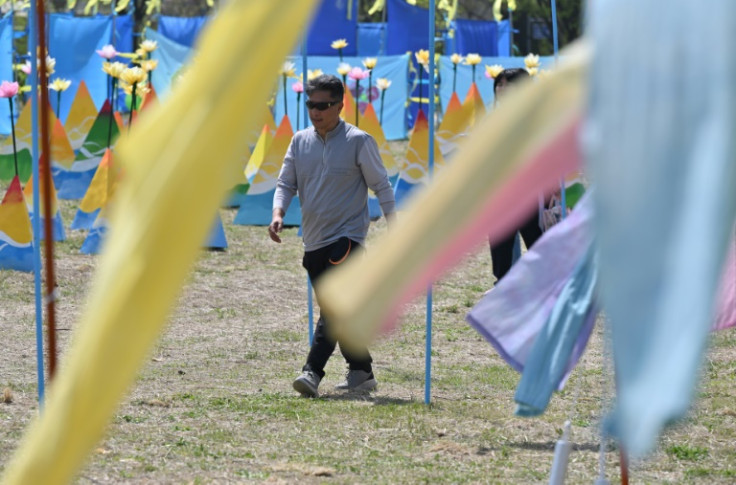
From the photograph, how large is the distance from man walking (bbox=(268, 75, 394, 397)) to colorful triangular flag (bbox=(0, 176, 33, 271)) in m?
3.84

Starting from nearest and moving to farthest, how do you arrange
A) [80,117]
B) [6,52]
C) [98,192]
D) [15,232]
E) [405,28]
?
[15,232], [98,192], [80,117], [6,52], [405,28]

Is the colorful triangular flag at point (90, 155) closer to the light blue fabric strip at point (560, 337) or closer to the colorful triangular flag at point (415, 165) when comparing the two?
the colorful triangular flag at point (415, 165)

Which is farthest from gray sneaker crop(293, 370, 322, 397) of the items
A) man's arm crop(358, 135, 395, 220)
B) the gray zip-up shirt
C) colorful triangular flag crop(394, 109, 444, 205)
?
colorful triangular flag crop(394, 109, 444, 205)

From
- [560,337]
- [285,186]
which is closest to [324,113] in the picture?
[285,186]

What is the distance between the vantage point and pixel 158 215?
5.23ft

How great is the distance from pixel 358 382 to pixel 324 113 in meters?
1.50

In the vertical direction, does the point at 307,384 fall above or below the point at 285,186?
below

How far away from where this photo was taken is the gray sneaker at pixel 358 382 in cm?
615

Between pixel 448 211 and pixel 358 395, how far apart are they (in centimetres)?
452

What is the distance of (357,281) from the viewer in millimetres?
1596

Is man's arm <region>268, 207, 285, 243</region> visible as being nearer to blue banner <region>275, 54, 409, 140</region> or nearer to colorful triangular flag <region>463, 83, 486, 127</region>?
colorful triangular flag <region>463, 83, 486, 127</region>

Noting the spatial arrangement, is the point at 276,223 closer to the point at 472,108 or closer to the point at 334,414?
the point at 334,414

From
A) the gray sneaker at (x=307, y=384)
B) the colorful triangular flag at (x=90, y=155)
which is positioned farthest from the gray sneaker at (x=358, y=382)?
the colorful triangular flag at (x=90, y=155)

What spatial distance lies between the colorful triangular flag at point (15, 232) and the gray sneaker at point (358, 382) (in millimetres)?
4009
